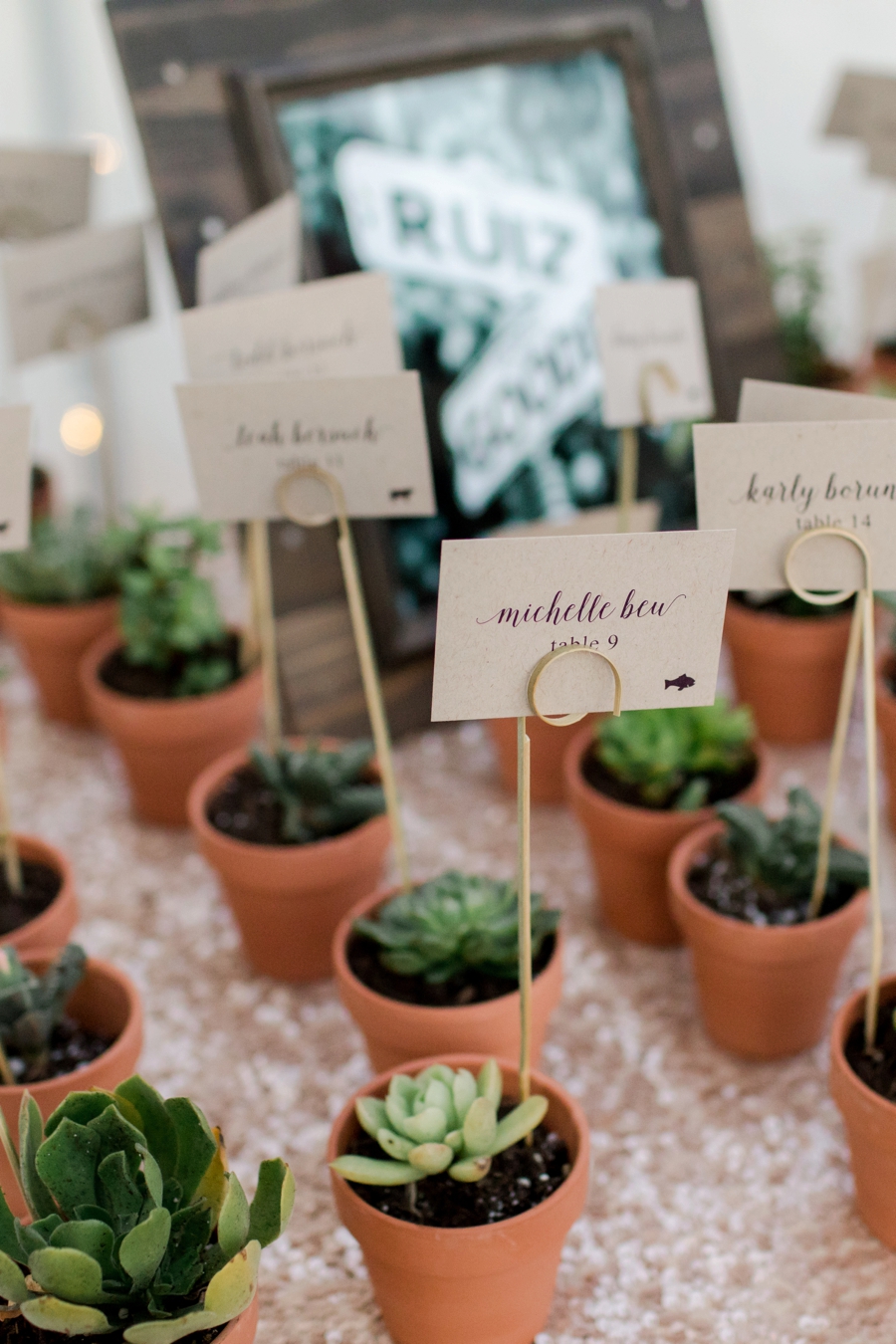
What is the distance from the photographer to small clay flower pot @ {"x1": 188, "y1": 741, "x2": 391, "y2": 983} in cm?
139

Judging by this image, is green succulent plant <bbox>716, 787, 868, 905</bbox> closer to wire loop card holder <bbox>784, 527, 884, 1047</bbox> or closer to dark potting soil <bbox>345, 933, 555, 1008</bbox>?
wire loop card holder <bbox>784, 527, 884, 1047</bbox>

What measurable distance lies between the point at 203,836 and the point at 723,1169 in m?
0.67

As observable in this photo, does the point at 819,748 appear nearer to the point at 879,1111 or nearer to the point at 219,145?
the point at 879,1111

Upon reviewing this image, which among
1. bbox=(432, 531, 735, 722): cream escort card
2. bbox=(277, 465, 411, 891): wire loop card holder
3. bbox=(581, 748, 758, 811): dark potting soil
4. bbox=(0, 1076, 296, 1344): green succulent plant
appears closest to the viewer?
bbox=(0, 1076, 296, 1344): green succulent plant

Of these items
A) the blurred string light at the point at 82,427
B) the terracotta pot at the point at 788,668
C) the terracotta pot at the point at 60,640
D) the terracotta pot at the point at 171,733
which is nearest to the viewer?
the terracotta pot at the point at 171,733

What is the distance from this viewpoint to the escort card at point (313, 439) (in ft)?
3.98

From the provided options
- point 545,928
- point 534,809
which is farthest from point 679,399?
point 545,928

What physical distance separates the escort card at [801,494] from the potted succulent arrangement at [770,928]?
330 mm

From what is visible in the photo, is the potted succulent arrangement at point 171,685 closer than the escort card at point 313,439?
No

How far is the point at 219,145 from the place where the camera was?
1639 mm

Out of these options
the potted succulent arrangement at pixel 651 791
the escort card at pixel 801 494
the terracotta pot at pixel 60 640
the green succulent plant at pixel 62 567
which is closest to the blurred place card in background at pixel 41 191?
the green succulent plant at pixel 62 567

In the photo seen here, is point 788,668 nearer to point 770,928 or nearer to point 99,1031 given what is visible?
point 770,928

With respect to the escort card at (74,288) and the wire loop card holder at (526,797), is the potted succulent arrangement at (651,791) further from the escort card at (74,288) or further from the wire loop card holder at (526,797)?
the escort card at (74,288)

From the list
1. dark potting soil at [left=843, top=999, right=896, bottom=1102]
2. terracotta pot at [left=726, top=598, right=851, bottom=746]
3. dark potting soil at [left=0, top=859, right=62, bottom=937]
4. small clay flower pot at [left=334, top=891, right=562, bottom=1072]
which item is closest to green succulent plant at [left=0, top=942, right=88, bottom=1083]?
dark potting soil at [left=0, top=859, right=62, bottom=937]
